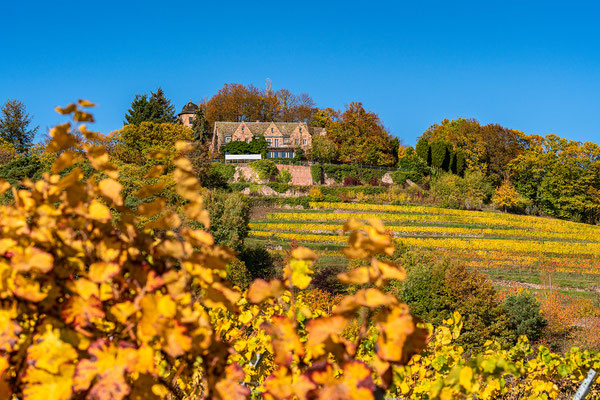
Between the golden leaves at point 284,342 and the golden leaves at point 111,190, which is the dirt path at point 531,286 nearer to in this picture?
the golden leaves at point 284,342

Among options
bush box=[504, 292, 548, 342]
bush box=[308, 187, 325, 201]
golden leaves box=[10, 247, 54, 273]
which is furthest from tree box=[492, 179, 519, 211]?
golden leaves box=[10, 247, 54, 273]

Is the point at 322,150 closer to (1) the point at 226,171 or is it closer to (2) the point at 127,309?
(1) the point at 226,171

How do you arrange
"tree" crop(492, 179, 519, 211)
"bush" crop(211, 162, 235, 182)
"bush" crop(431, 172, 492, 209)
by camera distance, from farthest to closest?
"tree" crop(492, 179, 519, 211)
"bush" crop(431, 172, 492, 209)
"bush" crop(211, 162, 235, 182)

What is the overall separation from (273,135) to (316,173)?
8087 mm

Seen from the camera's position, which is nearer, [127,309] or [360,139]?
[127,309]

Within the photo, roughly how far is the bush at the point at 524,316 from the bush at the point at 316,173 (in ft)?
88.9

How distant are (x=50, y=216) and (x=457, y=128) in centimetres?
5904

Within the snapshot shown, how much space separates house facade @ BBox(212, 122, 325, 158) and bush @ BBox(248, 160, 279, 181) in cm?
524

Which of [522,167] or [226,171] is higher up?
[522,167]

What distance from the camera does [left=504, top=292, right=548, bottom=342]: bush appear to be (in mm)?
14586

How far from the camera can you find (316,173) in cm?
4134

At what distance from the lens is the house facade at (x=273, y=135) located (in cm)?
4631

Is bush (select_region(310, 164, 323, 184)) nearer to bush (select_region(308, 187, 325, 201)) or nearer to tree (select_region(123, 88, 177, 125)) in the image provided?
bush (select_region(308, 187, 325, 201))

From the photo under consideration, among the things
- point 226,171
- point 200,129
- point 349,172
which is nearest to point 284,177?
point 226,171
